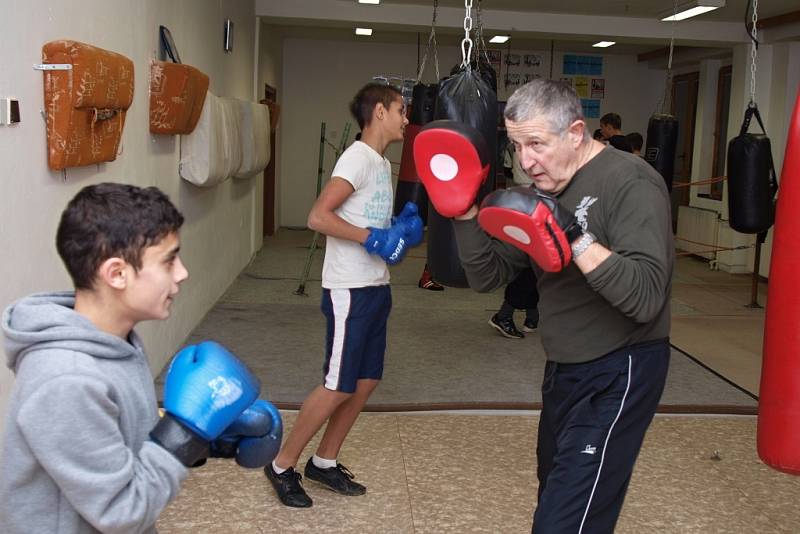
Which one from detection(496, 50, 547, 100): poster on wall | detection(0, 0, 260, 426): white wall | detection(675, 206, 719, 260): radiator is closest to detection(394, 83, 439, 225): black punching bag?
detection(0, 0, 260, 426): white wall

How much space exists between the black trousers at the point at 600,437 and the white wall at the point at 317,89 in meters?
10.2

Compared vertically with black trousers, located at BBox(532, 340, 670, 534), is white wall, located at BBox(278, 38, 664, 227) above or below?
A: above

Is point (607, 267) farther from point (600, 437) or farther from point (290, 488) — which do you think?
point (290, 488)

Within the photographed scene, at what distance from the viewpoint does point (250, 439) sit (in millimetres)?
1513

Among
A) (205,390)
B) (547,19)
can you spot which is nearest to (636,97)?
(547,19)

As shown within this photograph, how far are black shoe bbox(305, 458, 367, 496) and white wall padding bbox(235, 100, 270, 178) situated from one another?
3.23 meters

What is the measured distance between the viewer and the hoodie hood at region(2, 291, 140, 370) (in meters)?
1.26

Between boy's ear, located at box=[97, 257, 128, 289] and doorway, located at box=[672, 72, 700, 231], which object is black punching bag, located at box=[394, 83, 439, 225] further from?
doorway, located at box=[672, 72, 700, 231]

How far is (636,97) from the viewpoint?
1271 cm

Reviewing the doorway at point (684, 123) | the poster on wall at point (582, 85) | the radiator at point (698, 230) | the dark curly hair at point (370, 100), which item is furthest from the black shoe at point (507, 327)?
the poster on wall at point (582, 85)

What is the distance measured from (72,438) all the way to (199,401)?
198 mm

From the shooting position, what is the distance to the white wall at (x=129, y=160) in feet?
8.23

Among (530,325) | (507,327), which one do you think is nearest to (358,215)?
(507,327)

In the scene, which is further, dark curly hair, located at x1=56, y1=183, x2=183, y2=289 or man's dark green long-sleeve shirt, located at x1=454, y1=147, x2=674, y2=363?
man's dark green long-sleeve shirt, located at x1=454, y1=147, x2=674, y2=363
